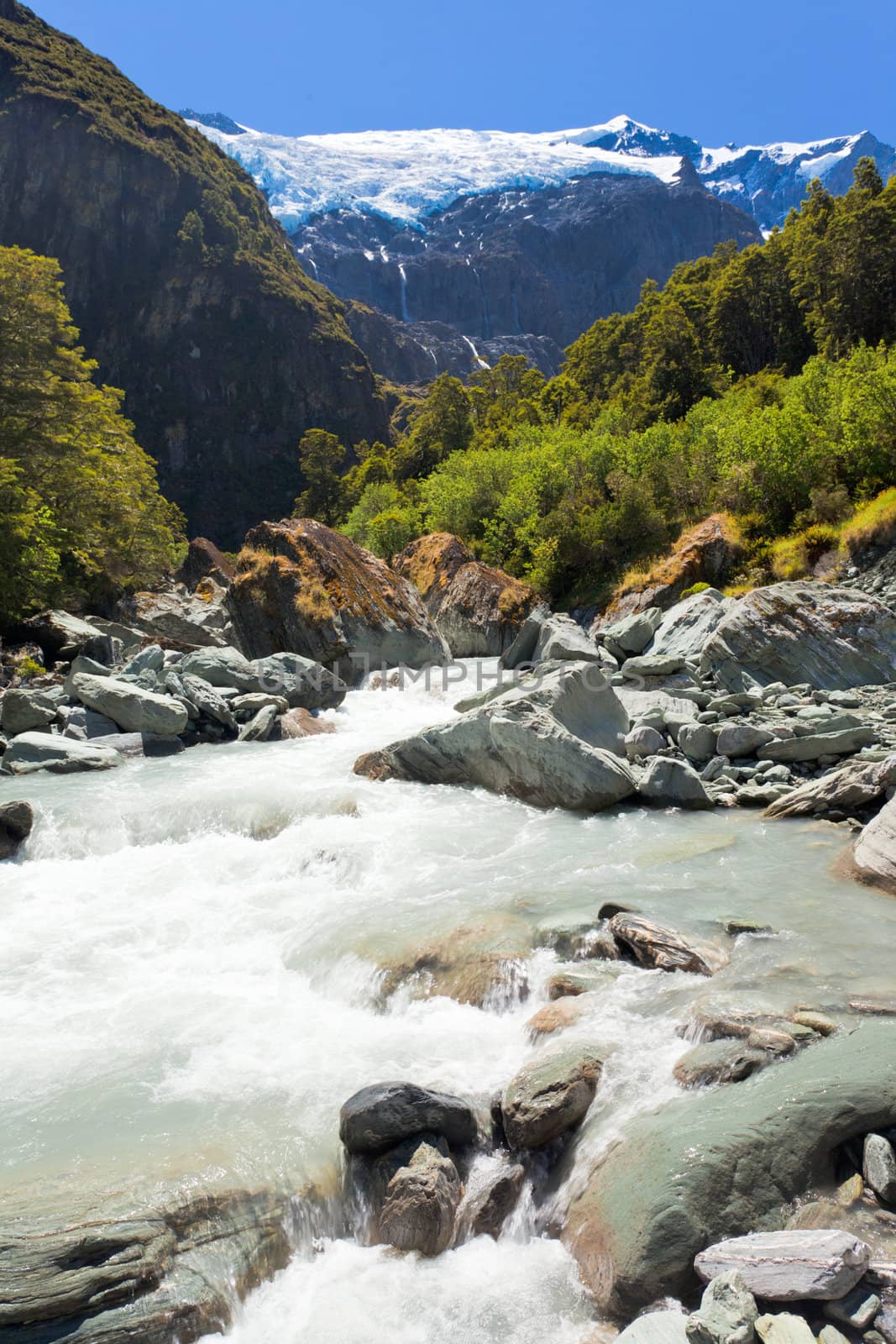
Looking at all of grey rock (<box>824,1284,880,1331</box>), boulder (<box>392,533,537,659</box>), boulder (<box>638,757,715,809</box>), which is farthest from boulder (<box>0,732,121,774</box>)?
boulder (<box>392,533,537,659</box>)

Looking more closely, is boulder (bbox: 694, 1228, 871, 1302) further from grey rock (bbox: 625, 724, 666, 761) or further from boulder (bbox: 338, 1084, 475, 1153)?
grey rock (bbox: 625, 724, 666, 761)

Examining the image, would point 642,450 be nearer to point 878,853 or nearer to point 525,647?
point 525,647

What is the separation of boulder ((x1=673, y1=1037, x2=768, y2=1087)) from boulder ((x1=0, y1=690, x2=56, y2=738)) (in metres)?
14.0

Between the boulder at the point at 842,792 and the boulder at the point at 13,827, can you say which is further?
the boulder at the point at 13,827

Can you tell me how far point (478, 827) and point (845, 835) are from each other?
15.0ft

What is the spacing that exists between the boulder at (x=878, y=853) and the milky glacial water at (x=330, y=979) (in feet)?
1.02

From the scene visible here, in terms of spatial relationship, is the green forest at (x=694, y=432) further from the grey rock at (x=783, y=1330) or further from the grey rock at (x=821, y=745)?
the grey rock at (x=783, y=1330)

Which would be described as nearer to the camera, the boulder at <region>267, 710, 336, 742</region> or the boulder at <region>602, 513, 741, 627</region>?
the boulder at <region>267, 710, 336, 742</region>

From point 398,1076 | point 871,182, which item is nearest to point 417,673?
point 398,1076

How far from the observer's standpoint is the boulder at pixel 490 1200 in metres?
Result: 4.30

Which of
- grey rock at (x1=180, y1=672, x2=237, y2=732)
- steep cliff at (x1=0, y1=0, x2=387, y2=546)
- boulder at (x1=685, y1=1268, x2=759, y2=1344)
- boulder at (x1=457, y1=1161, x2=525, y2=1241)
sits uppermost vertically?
steep cliff at (x1=0, y1=0, x2=387, y2=546)

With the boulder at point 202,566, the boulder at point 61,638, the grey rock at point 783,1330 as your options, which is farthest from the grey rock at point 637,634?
the boulder at point 202,566

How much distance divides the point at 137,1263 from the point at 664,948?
431cm

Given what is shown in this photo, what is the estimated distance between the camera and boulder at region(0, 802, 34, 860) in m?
10.0
